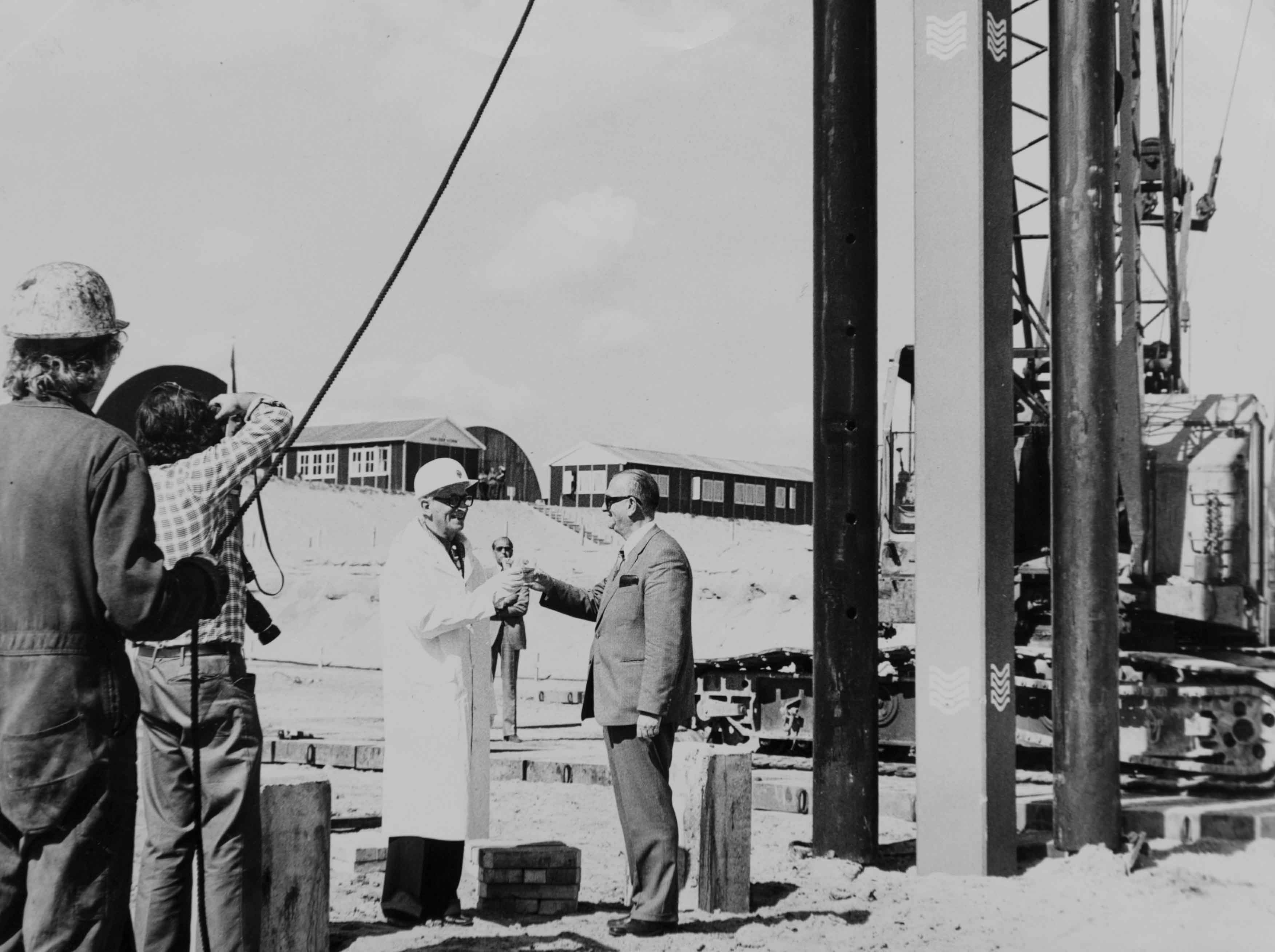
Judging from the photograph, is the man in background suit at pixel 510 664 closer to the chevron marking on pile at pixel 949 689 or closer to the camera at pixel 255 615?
the chevron marking on pile at pixel 949 689

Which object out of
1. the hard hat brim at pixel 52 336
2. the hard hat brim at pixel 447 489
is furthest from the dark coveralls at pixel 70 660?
the hard hat brim at pixel 447 489

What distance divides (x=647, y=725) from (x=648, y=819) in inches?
15.3

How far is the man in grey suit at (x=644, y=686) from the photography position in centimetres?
607

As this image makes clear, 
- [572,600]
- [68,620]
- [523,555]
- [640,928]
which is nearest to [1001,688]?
[572,600]

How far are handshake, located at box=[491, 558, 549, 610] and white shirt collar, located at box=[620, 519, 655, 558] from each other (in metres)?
0.54

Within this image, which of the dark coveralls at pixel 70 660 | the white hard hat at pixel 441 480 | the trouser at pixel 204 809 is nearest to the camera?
the dark coveralls at pixel 70 660

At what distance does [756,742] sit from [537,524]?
49295 millimetres

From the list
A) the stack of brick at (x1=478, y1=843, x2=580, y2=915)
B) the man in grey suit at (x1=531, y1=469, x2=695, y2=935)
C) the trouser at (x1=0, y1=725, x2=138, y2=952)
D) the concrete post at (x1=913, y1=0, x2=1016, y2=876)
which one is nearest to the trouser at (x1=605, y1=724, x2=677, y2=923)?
the man in grey suit at (x1=531, y1=469, x2=695, y2=935)

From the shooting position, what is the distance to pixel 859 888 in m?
7.03

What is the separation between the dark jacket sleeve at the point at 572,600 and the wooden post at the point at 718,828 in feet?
2.73

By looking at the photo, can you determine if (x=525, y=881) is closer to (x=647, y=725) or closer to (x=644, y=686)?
(x=647, y=725)

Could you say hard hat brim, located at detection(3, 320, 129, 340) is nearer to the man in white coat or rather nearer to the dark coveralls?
the dark coveralls

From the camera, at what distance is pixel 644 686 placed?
6117 mm

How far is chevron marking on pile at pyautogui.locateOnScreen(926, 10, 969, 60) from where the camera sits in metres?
7.60
